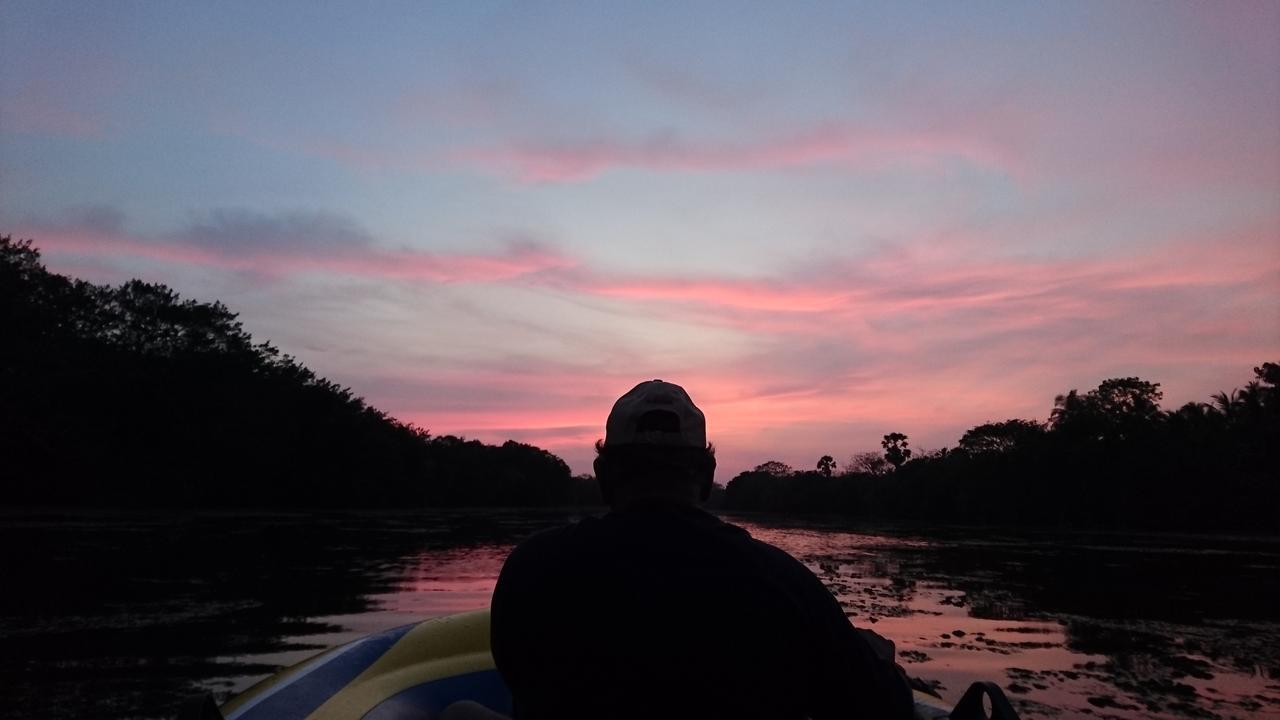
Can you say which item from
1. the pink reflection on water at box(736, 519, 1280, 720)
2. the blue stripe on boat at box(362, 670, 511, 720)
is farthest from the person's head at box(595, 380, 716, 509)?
the pink reflection on water at box(736, 519, 1280, 720)

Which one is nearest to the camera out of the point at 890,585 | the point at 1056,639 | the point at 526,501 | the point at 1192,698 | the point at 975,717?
the point at 975,717

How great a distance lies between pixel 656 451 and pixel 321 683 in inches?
107

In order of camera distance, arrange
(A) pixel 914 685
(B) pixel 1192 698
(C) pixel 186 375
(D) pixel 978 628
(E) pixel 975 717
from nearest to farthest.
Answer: (E) pixel 975 717
(A) pixel 914 685
(B) pixel 1192 698
(D) pixel 978 628
(C) pixel 186 375

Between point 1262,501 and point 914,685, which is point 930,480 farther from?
point 914,685

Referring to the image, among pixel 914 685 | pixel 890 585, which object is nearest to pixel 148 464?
pixel 890 585

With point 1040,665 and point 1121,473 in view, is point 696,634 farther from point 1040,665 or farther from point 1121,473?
point 1121,473

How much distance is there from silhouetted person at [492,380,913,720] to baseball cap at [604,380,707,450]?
0.26 meters

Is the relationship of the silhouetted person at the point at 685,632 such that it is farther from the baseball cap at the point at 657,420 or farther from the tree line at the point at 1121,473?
the tree line at the point at 1121,473

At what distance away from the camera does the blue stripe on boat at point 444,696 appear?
12.7 feet

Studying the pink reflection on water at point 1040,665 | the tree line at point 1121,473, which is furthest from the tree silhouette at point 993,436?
the pink reflection on water at point 1040,665

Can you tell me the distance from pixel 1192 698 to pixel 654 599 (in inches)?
284

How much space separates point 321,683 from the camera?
3.97m

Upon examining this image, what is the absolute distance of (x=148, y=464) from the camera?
172 feet

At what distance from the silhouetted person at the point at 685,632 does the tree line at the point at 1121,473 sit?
64772 millimetres
